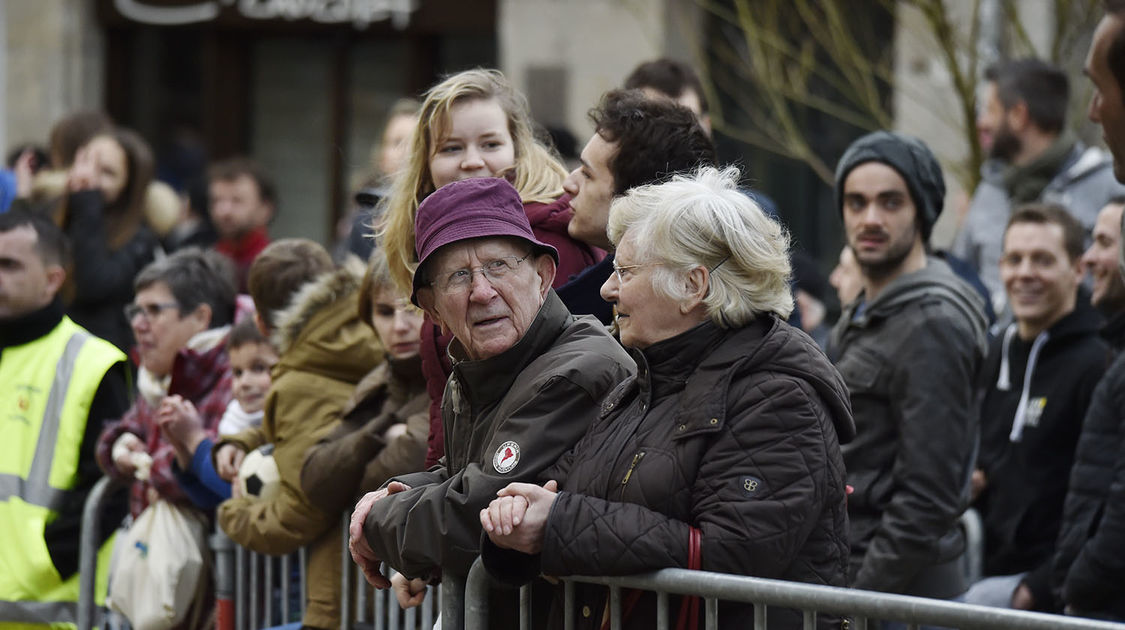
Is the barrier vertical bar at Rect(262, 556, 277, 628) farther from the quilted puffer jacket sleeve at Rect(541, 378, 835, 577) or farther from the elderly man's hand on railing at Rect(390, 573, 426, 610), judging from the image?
the quilted puffer jacket sleeve at Rect(541, 378, 835, 577)

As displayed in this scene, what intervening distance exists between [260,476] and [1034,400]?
9.60 feet

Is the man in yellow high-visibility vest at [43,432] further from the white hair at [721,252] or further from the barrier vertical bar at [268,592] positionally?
the white hair at [721,252]

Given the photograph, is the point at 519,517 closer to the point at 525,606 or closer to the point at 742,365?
the point at 525,606

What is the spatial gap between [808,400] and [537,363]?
2.34 ft

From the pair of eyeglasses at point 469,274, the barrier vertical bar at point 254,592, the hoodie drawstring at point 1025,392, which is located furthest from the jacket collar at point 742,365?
the hoodie drawstring at point 1025,392

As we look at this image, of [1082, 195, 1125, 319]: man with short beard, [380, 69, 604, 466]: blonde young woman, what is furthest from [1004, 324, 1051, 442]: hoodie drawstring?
[380, 69, 604, 466]: blonde young woman

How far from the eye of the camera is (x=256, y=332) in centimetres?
574

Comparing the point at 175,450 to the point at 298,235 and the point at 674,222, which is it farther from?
the point at 298,235

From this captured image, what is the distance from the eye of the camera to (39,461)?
5.96 metres

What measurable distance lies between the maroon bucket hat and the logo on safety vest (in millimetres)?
515

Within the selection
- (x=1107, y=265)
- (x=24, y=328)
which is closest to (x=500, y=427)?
(x=1107, y=265)

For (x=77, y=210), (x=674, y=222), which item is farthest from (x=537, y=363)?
(x=77, y=210)

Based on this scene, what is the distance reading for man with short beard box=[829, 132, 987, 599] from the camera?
479 cm

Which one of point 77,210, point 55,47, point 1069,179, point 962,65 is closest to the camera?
point 1069,179
